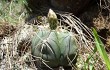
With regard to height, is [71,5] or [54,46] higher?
[71,5]

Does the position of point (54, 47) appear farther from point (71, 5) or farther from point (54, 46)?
point (71, 5)

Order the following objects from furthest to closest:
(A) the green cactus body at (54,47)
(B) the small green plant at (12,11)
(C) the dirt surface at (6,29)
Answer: (B) the small green plant at (12,11) → (C) the dirt surface at (6,29) → (A) the green cactus body at (54,47)

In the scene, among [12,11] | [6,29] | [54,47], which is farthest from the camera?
[12,11]

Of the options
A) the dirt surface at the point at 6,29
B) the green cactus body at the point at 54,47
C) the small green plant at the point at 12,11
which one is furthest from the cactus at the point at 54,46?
the small green plant at the point at 12,11

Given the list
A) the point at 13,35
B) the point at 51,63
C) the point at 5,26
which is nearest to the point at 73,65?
the point at 51,63

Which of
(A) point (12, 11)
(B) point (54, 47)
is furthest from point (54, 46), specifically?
(A) point (12, 11)

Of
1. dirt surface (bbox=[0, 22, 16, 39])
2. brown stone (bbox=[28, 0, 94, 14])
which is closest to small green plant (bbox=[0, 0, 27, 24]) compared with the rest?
dirt surface (bbox=[0, 22, 16, 39])

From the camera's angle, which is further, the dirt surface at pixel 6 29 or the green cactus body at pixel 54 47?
the dirt surface at pixel 6 29

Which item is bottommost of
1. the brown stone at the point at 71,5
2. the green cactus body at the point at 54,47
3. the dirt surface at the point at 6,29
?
the green cactus body at the point at 54,47

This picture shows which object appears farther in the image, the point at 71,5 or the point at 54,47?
the point at 71,5

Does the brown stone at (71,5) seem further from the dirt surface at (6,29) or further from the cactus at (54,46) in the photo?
the cactus at (54,46)
